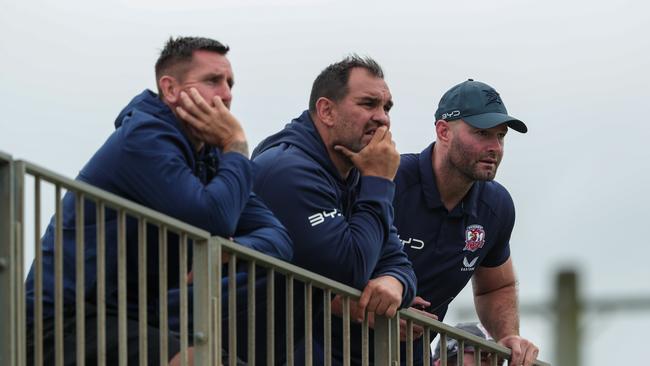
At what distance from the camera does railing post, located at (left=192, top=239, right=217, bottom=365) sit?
6.26 metres

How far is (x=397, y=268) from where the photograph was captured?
7430 millimetres

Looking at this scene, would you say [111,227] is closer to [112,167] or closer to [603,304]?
[112,167]

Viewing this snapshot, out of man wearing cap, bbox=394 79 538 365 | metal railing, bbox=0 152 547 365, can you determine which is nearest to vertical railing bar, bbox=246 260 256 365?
metal railing, bbox=0 152 547 365

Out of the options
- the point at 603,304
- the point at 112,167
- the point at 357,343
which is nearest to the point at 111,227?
the point at 112,167

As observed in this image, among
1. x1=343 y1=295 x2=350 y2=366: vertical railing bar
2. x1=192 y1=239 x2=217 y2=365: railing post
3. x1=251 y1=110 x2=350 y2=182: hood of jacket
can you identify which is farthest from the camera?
x1=251 y1=110 x2=350 y2=182: hood of jacket

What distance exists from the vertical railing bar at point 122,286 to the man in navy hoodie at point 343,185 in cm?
123

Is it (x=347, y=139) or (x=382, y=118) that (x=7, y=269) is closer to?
(x=347, y=139)

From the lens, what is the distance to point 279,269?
663 centimetres

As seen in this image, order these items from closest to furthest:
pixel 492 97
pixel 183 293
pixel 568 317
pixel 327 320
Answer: pixel 183 293 < pixel 327 320 < pixel 492 97 < pixel 568 317

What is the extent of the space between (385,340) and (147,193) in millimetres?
1398

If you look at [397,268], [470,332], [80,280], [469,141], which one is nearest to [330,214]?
[397,268]

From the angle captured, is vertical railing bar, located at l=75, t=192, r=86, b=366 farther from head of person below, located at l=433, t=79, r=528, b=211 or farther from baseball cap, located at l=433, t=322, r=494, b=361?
baseball cap, located at l=433, t=322, r=494, b=361

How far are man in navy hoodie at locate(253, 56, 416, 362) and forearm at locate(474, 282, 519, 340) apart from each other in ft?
4.32

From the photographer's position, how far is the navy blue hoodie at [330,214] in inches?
282
